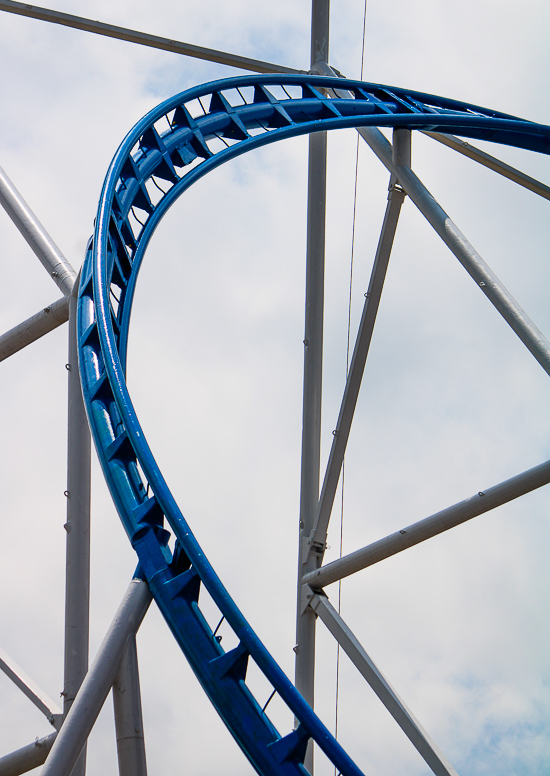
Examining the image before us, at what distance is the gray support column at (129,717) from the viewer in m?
5.34

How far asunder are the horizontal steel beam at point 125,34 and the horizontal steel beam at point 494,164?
118 inches

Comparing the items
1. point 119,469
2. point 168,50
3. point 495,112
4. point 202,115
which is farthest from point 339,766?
point 495,112

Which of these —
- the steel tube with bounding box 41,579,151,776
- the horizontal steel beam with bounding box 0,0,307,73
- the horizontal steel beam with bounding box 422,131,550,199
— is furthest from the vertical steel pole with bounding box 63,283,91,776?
the horizontal steel beam with bounding box 422,131,550,199

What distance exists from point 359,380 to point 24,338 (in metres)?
4.23

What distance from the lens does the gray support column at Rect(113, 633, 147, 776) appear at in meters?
5.34

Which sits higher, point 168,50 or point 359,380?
point 168,50

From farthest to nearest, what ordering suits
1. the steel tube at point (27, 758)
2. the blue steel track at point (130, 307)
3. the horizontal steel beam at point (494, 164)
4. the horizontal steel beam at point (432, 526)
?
the horizontal steel beam at point (494, 164)
the horizontal steel beam at point (432, 526)
the steel tube at point (27, 758)
the blue steel track at point (130, 307)

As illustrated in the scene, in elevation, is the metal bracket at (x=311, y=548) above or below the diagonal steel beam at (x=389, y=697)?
above

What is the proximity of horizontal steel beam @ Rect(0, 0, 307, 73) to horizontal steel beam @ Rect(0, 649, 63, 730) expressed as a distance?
297 inches

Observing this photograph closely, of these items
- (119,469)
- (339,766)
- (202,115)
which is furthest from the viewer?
(202,115)

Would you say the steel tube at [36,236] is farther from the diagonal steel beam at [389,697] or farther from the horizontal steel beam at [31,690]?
the diagonal steel beam at [389,697]

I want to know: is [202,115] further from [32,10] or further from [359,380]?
[359,380]

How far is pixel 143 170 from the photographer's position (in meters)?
8.82

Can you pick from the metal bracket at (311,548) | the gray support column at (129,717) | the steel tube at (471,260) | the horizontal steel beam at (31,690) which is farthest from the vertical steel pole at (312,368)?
the gray support column at (129,717)
